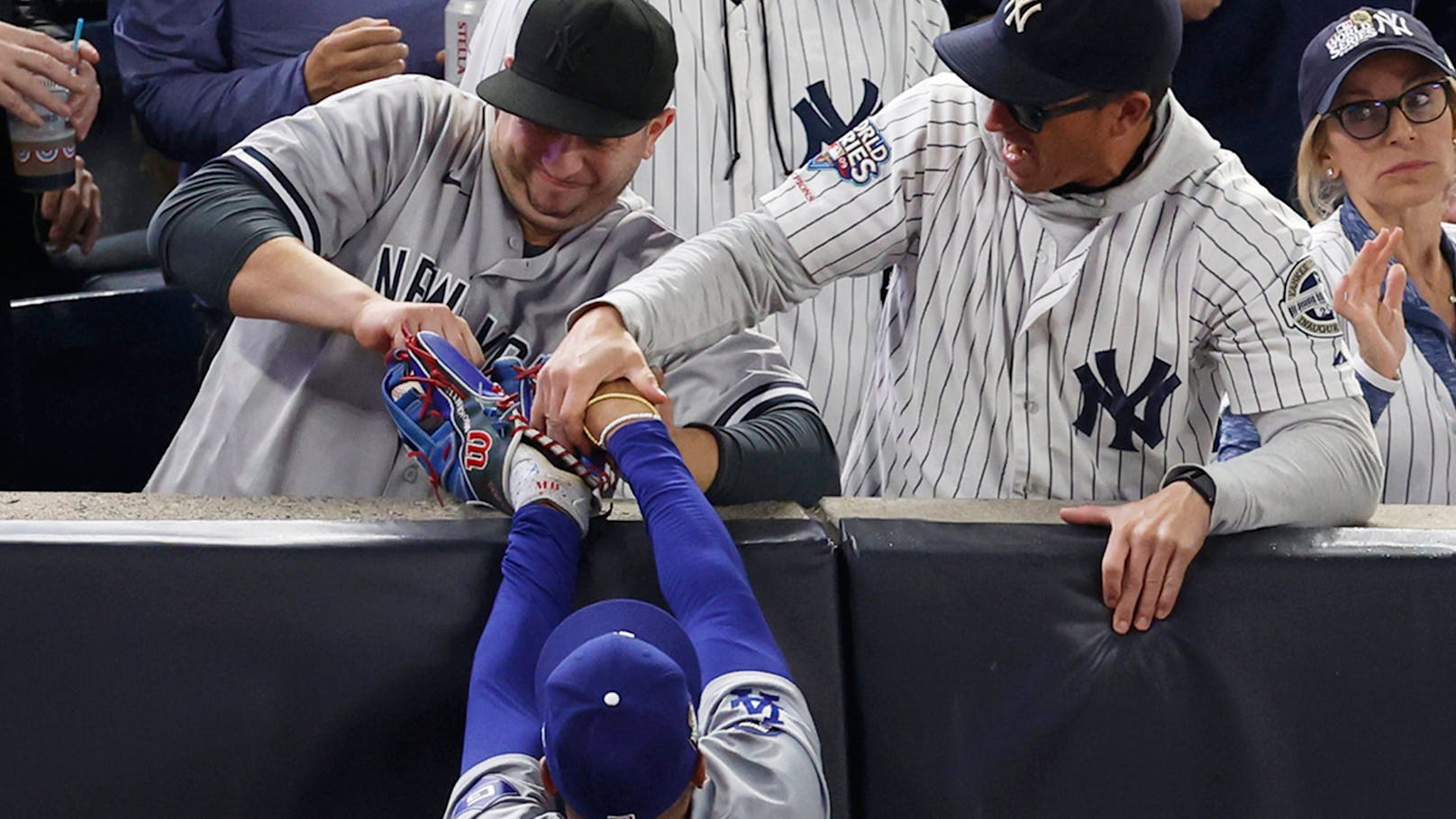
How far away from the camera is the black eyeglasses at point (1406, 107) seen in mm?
2617

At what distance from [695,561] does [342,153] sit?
722 mm

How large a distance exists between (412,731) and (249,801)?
0.18 meters

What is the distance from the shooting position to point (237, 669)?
182cm

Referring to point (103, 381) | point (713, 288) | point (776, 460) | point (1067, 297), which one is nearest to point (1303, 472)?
point (1067, 297)

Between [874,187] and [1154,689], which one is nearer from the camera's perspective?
[1154,689]

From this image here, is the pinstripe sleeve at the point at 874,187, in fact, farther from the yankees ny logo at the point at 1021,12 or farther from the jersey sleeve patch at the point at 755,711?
the jersey sleeve patch at the point at 755,711

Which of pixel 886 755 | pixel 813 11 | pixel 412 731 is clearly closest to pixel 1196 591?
pixel 886 755

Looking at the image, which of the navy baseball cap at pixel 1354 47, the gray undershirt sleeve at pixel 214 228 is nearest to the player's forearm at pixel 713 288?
the gray undershirt sleeve at pixel 214 228

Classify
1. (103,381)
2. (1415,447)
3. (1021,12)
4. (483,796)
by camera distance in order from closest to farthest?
(483,796) < (1021,12) < (1415,447) < (103,381)

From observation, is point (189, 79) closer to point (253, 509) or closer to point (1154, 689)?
point (253, 509)

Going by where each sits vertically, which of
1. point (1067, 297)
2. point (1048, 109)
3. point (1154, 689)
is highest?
point (1048, 109)

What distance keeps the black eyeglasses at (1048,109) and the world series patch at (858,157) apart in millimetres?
203

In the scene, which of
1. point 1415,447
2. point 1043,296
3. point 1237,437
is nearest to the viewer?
point 1043,296

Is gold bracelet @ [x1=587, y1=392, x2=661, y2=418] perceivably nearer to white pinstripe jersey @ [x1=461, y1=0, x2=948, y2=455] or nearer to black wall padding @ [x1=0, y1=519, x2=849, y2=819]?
black wall padding @ [x1=0, y1=519, x2=849, y2=819]
